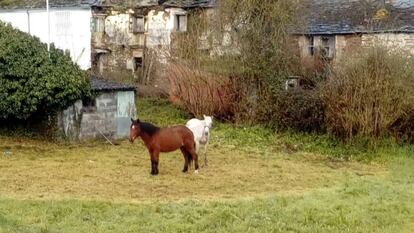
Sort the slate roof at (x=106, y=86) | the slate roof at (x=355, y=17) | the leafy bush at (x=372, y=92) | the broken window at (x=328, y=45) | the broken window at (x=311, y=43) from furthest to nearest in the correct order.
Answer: the broken window at (x=311, y=43)
the broken window at (x=328, y=45)
the slate roof at (x=355, y=17)
the slate roof at (x=106, y=86)
the leafy bush at (x=372, y=92)

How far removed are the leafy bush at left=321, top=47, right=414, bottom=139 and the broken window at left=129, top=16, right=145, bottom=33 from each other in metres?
18.6

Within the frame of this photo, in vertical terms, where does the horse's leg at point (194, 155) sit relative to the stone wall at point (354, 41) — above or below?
below

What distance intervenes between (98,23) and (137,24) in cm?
235

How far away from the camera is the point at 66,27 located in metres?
38.2

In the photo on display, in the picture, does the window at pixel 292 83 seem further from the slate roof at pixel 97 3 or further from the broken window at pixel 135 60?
the broken window at pixel 135 60

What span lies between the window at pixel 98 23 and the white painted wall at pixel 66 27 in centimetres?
31

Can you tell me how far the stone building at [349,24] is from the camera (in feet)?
99.1

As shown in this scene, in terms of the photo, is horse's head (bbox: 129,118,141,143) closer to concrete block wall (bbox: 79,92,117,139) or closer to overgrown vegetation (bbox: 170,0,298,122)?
concrete block wall (bbox: 79,92,117,139)

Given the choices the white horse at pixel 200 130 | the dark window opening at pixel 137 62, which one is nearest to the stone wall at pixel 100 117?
the white horse at pixel 200 130

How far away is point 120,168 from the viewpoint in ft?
61.2

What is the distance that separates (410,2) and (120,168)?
19.7m

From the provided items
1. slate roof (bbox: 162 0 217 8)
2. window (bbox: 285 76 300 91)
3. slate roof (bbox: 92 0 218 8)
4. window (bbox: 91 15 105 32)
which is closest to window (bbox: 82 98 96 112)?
window (bbox: 285 76 300 91)


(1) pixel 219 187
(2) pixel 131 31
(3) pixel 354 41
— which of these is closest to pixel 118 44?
(2) pixel 131 31

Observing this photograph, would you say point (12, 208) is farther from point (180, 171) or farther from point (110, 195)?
point (180, 171)
